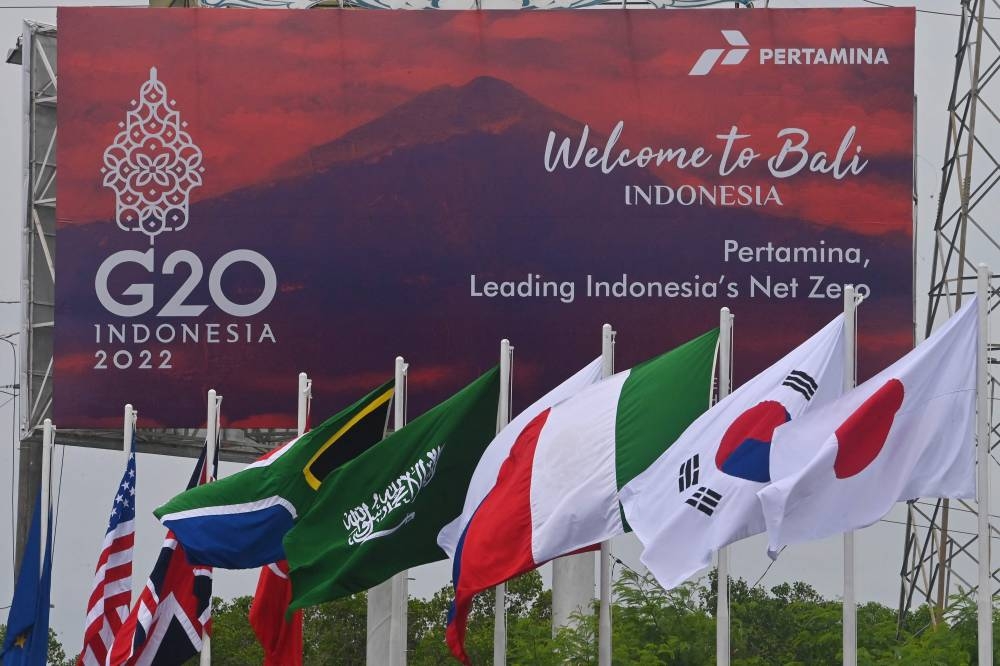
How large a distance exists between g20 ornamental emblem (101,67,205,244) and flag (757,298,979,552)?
14283 millimetres

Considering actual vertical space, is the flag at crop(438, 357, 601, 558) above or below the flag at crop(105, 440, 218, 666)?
above

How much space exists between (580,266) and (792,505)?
1265 cm

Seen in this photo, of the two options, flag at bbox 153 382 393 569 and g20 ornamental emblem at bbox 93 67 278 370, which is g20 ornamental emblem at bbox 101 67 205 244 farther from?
flag at bbox 153 382 393 569

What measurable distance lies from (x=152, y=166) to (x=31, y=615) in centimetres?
671

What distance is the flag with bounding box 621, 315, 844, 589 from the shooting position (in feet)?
40.6

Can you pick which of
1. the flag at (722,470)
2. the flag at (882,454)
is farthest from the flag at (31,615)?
the flag at (882,454)

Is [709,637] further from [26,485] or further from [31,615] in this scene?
[26,485]

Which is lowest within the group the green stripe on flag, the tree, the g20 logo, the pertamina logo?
the tree

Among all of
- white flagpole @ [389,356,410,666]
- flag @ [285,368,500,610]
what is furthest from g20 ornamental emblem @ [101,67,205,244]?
flag @ [285,368,500,610]

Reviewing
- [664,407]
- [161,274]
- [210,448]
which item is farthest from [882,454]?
[161,274]

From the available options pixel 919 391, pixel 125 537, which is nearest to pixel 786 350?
pixel 125 537

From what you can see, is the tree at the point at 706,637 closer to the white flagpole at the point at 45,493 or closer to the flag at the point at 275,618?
the flag at the point at 275,618

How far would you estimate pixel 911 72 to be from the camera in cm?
2522

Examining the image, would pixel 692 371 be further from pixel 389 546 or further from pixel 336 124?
pixel 336 124
